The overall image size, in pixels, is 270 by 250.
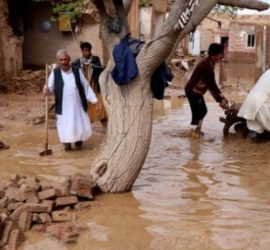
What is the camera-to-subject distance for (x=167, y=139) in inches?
374

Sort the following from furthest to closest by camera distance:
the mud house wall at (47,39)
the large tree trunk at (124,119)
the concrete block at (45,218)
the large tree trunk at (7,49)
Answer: the mud house wall at (47,39) → the large tree trunk at (7,49) → the large tree trunk at (124,119) → the concrete block at (45,218)

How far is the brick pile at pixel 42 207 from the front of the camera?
15.7 ft

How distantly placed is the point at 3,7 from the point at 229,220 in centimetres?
1070

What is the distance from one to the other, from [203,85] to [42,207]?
192 inches

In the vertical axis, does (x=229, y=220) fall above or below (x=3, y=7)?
below

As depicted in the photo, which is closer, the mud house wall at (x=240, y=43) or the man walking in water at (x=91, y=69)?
the man walking in water at (x=91, y=69)

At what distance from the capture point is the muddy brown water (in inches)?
191

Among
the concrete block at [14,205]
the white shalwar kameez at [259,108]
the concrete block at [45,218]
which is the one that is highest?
the white shalwar kameez at [259,108]

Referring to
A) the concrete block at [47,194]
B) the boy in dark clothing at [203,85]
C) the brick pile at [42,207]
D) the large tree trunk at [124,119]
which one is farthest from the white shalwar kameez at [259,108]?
the concrete block at [47,194]

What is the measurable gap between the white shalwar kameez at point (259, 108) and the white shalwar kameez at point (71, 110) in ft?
8.06

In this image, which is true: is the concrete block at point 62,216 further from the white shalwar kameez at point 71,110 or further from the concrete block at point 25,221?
the white shalwar kameez at point 71,110

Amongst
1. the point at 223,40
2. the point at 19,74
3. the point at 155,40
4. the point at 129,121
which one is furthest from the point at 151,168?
the point at 223,40

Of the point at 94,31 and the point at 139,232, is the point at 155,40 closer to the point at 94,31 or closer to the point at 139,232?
the point at 139,232

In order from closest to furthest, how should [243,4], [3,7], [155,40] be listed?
[155,40] < [243,4] < [3,7]
